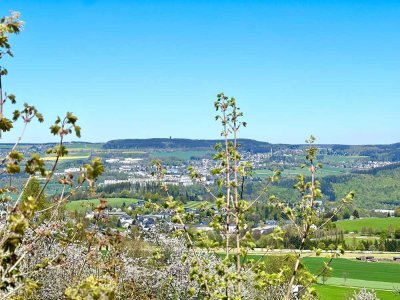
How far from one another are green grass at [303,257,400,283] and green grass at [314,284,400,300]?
22.4ft

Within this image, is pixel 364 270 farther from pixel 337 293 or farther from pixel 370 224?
pixel 370 224

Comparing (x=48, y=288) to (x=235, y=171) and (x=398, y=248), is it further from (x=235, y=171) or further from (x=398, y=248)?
Result: (x=398, y=248)

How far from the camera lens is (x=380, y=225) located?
6186 inches

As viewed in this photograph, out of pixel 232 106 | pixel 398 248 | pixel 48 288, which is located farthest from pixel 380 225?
pixel 232 106

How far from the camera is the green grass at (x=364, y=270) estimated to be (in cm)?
9448

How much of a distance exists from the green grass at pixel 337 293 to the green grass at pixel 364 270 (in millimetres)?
6818

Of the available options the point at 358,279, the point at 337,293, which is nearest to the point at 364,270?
the point at 358,279

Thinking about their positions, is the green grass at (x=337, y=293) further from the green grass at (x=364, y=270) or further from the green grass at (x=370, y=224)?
the green grass at (x=370, y=224)

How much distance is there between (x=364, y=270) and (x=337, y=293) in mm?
25818

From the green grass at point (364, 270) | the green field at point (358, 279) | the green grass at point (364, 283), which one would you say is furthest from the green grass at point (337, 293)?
the green grass at point (364, 270)

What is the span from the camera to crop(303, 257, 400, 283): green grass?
94.5m

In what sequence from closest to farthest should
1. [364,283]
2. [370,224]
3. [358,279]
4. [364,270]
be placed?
[364,283], [358,279], [364,270], [370,224]

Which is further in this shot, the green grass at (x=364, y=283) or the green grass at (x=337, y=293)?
the green grass at (x=364, y=283)

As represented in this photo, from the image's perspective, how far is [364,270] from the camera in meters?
102
